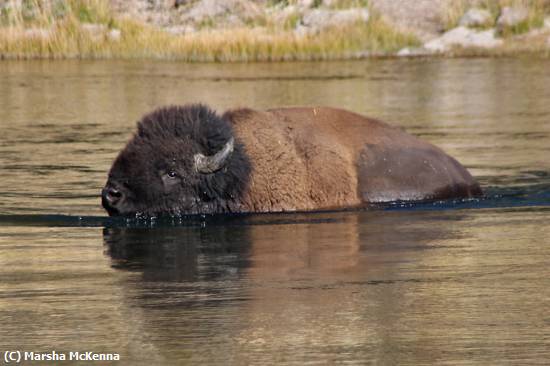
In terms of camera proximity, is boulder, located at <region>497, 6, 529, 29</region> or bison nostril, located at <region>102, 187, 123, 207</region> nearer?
bison nostril, located at <region>102, 187, 123, 207</region>

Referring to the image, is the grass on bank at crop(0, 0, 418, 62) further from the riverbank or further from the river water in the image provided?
the river water

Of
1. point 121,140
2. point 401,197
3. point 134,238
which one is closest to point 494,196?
point 401,197

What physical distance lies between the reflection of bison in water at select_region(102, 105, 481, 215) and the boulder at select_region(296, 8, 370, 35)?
77.1 feet

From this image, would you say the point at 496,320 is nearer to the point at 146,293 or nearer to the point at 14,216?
the point at 146,293

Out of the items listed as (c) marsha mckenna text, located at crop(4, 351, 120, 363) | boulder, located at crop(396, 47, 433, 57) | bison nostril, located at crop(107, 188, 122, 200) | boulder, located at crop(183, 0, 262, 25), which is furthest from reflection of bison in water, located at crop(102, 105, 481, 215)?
boulder, located at crop(183, 0, 262, 25)

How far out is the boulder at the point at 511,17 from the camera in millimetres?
35125

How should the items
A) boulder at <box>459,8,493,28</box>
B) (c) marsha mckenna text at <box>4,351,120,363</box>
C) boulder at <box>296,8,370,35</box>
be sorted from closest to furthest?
(c) marsha mckenna text at <box>4,351,120,363</box> < boulder at <box>296,8,370,35</box> < boulder at <box>459,8,493,28</box>

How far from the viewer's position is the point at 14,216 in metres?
11.5

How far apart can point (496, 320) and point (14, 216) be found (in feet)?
17.7

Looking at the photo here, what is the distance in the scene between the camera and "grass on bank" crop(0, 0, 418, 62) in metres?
33.8

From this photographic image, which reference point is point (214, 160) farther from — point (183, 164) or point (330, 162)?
point (330, 162)

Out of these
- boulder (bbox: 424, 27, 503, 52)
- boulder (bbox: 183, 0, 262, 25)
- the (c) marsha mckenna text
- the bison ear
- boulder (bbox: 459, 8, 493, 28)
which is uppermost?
the (c) marsha mckenna text

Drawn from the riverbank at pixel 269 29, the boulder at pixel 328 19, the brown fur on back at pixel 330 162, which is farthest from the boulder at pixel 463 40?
the brown fur on back at pixel 330 162

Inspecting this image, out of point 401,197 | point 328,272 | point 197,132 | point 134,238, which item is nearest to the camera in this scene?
point 328,272
